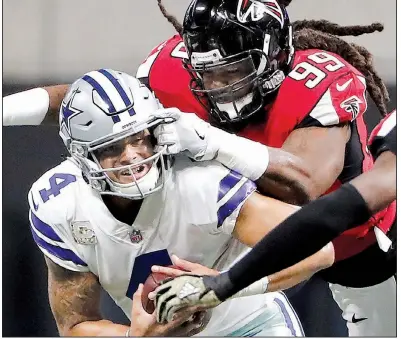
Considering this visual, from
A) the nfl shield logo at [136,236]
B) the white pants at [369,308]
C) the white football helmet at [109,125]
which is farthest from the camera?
the white pants at [369,308]

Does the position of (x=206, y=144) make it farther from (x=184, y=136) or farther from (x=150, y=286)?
(x=150, y=286)

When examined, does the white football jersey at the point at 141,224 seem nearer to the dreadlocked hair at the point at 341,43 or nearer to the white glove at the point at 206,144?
the white glove at the point at 206,144

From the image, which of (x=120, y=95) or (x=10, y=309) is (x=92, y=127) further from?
(x=10, y=309)

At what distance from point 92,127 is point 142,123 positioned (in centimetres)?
9

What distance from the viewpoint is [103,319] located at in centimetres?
149

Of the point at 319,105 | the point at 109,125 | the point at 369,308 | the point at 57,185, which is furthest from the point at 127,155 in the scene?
the point at 369,308

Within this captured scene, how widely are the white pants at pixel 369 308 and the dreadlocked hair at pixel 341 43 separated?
1.23 feet

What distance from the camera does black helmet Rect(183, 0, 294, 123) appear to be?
1.41m

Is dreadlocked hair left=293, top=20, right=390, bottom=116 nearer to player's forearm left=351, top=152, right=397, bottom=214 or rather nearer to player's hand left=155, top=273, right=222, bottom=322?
player's forearm left=351, top=152, right=397, bottom=214

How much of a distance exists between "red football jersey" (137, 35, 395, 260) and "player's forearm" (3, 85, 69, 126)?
0.18 meters

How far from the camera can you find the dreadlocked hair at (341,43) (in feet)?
4.91

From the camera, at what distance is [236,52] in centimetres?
141

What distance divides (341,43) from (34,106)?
0.63 m

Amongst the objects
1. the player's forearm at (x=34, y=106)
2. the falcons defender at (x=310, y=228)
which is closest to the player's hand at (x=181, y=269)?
the falcons defender at (x=310, y=228)
